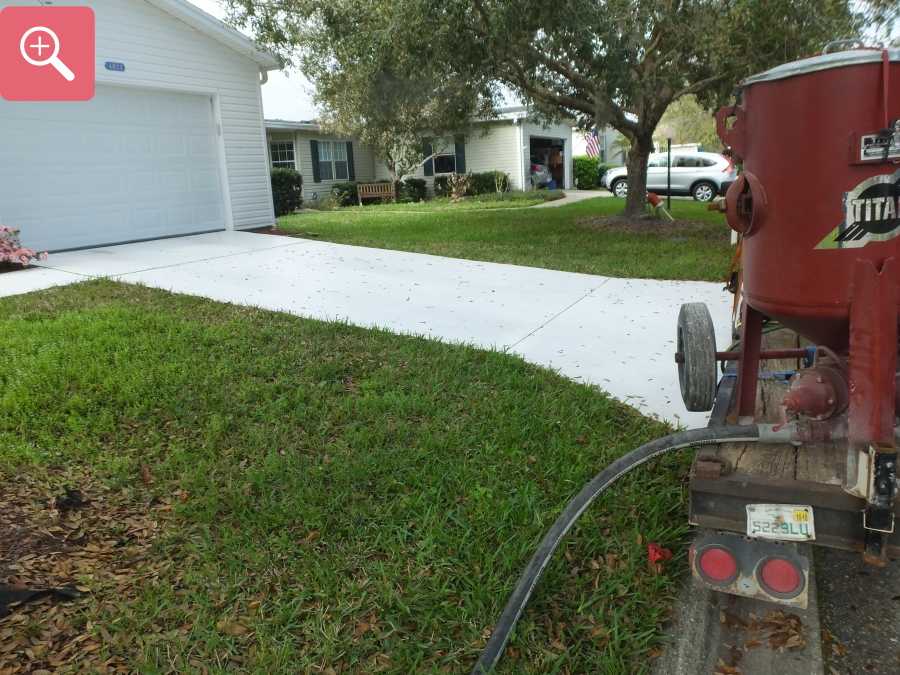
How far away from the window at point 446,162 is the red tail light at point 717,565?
81.6ft

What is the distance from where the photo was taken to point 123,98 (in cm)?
1003

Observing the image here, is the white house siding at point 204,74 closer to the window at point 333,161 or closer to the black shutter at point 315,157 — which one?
the black shutter at point 315,157

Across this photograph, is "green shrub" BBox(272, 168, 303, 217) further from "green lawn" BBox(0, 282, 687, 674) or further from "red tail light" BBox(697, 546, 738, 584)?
"red tail light" BBox(697, 546, 738, 584)

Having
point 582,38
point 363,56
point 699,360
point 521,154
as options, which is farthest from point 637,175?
point 521,154

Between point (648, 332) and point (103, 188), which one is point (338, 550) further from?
point (103, 188)

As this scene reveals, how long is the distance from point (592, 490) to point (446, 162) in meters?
24.9

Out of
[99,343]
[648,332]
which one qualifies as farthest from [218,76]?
[648,332]

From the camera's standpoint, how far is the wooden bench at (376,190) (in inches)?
927

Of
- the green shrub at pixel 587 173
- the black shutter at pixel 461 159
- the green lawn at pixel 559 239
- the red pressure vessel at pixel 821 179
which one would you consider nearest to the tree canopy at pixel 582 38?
the green lawn at pixel 559 239

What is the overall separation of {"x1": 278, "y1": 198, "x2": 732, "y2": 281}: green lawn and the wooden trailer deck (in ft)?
18.9

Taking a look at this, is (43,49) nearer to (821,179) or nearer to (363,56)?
(363,56)

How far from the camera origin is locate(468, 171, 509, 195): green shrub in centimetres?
2469

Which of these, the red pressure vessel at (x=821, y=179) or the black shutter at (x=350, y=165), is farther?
the black shutter at (x=350, y=165)

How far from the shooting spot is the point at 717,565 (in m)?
2.09
